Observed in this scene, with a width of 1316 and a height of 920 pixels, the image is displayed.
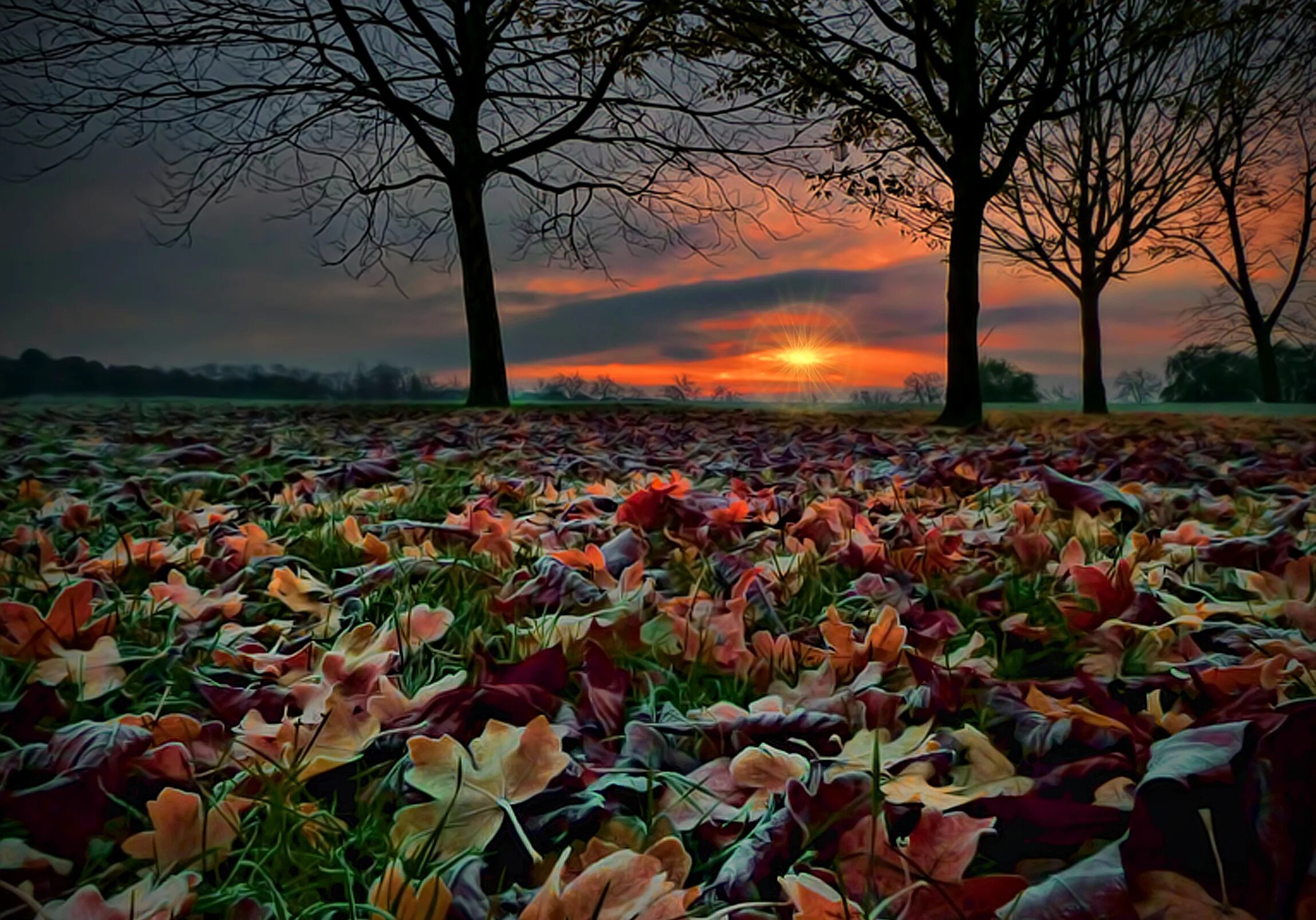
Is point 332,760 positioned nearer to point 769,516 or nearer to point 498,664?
point 498,664

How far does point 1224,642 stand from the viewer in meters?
1.21

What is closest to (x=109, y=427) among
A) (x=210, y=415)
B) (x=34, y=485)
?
(x=210, y=415)

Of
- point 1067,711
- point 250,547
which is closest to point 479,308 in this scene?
point 250,547

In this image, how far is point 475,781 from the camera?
Result: 0.82 meters

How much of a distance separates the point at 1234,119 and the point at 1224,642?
1068 cm

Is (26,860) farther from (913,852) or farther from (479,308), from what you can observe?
(479,308)

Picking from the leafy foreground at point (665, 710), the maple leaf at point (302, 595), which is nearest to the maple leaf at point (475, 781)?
the leafy foreground at point (665, 710)

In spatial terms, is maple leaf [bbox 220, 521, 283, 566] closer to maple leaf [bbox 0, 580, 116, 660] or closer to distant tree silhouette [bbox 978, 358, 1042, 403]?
maple leaf [bbox 0, 580, 116, 660]

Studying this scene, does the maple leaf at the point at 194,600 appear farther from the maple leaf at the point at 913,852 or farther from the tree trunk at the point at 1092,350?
the tree trunk at the point at 1092,350

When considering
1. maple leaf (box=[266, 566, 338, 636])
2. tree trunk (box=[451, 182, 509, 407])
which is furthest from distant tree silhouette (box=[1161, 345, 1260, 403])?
maple leaf (box=[266, 566, 338, 636])

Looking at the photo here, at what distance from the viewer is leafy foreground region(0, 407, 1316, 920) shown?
2.28ft

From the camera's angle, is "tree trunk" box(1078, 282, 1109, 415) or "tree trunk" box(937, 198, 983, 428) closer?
"tree trunk" box(937, 198, 983, 428)

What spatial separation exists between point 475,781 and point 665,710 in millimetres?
278

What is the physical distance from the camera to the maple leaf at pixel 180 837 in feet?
2.54
